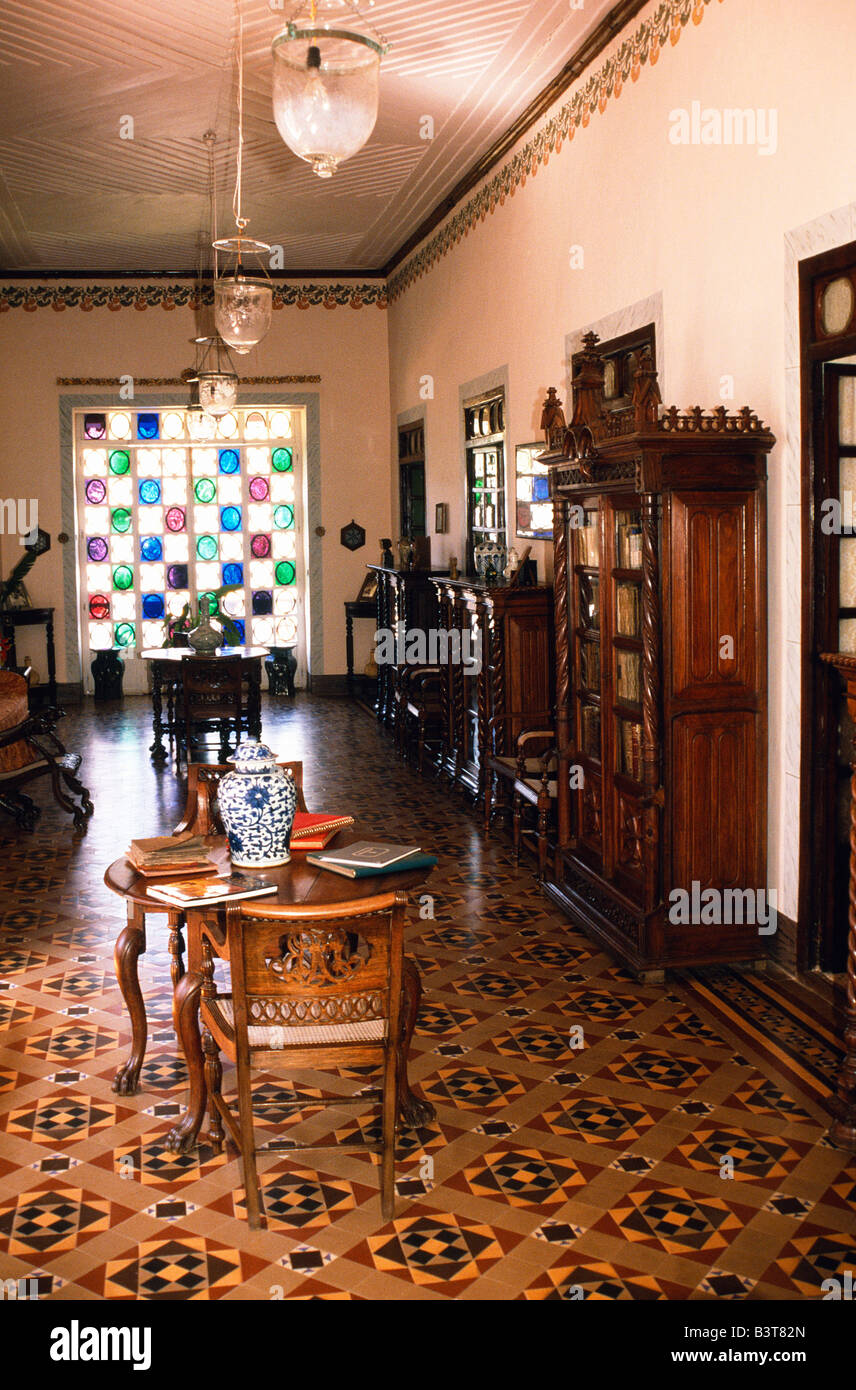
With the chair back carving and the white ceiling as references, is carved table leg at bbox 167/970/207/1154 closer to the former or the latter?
the chair back carving

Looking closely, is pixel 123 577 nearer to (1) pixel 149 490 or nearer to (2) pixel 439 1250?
(1) pixel 149 490

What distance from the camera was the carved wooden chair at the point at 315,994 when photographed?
309cm

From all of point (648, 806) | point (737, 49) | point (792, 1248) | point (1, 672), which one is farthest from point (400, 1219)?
point (1, 672)

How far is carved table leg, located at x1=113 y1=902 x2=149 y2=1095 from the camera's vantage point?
13.3ft

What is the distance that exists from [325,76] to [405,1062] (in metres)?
2.85

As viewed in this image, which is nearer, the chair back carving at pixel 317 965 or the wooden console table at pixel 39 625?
the chair back carving at pixel 317 965

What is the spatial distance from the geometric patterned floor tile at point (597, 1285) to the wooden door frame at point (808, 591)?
224 cm

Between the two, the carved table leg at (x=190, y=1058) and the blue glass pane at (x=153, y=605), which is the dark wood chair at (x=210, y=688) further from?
the carved table leg at (x=190, y=1058)

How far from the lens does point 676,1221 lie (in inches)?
128

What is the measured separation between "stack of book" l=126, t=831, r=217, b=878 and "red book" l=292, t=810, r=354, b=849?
0.31 meters

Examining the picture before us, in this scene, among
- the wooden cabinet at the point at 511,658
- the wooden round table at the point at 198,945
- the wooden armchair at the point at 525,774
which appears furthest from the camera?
the wooden cabinet at the point at 511,658

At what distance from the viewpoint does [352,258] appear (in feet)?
44.8

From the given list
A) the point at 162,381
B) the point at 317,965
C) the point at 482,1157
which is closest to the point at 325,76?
the point at 317,965

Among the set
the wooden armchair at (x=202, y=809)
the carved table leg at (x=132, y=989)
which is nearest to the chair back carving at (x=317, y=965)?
the carved table leg at (x=132, y=989)
